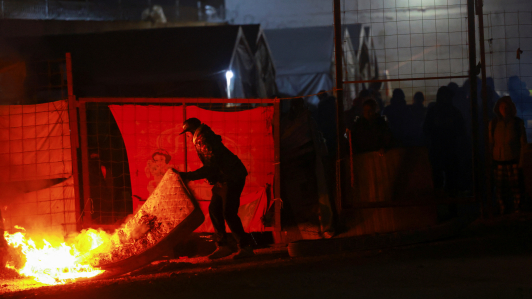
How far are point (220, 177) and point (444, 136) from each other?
13.9 feet

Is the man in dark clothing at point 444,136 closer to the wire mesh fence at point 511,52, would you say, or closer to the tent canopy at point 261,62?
the wire mesh fence at point 511,52

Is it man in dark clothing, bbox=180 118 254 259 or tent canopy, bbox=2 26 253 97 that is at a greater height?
tent canopy, bbox=2 26 253 97

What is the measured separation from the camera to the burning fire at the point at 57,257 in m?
5.44

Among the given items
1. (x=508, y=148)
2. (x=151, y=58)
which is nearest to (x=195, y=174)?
(x=508, y=148)

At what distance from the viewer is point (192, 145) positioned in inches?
259

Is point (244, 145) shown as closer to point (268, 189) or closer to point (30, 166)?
point (268, 189)

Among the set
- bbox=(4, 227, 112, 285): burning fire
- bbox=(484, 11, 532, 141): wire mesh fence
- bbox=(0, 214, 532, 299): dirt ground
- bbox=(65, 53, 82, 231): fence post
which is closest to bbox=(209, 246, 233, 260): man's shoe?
bbox=(0, 214, 532, 299): dirt ground

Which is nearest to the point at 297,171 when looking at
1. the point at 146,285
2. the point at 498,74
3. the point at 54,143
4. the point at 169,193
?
the point at 169,193

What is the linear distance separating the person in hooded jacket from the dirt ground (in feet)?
3.11

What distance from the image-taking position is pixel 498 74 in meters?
8.41

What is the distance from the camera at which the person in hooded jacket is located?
270 inches

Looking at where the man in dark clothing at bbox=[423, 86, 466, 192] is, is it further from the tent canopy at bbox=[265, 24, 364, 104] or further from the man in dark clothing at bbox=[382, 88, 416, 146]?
the tent canopy at bbox=[265, 24, 364, 104]

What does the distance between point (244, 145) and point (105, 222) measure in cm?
234

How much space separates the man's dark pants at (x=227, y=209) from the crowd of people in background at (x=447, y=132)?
1775 millimetres
